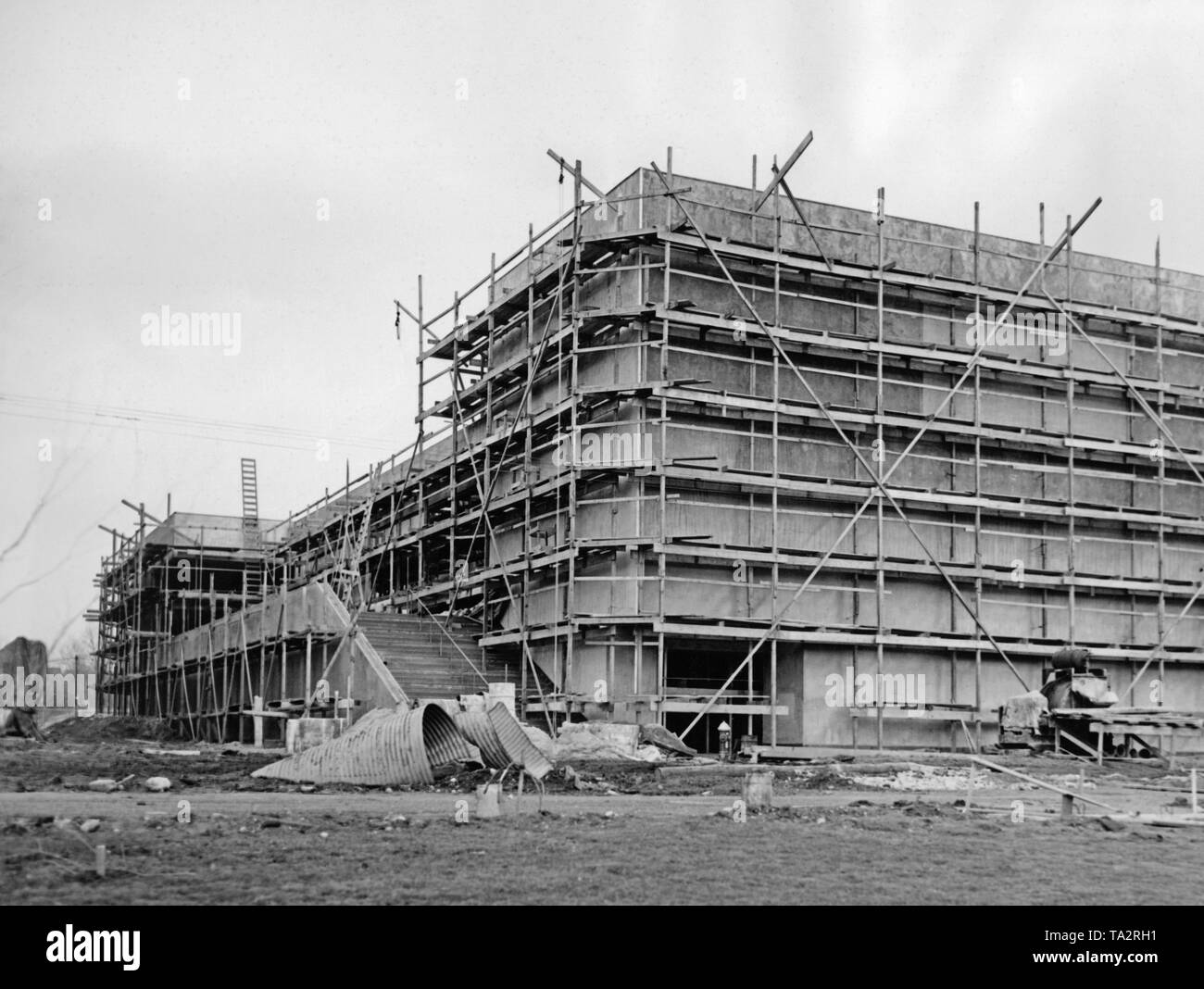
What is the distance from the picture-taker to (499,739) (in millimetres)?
21766

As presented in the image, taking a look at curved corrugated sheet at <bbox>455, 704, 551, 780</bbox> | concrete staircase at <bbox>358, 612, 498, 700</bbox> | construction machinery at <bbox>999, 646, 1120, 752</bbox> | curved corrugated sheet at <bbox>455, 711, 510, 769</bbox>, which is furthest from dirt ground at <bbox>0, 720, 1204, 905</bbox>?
concrete staircase at <bbox>358, 612, 498, 700</bbox>

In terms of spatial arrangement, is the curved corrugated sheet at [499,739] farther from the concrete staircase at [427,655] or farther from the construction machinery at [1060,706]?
the construction machinery at [1060,706]

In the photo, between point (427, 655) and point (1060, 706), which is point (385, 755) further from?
point (1060, 706)

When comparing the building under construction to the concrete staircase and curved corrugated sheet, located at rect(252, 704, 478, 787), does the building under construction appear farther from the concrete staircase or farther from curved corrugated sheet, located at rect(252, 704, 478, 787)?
curved corrugated sheet, located at rect(252, 704, 478, 787)

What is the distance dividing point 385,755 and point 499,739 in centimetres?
163

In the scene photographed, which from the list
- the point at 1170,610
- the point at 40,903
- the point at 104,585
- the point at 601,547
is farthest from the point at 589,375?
the point at 104,585

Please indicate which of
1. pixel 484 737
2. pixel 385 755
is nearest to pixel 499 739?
pixel 484 737

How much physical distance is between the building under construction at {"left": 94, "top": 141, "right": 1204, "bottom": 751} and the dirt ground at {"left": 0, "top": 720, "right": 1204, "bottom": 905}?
35.8 ft

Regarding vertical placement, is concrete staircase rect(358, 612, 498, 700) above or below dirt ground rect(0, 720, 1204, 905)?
above

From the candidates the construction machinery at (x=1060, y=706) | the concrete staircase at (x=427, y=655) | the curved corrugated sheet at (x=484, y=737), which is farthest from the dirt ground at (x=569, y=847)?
the concrete staircase at (x=427, y=655)

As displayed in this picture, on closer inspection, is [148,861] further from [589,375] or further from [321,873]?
[589,375]

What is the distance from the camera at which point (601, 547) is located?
31672 mm

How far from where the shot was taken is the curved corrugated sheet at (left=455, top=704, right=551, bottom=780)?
2178 cm

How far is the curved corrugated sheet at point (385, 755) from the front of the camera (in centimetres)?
2133
